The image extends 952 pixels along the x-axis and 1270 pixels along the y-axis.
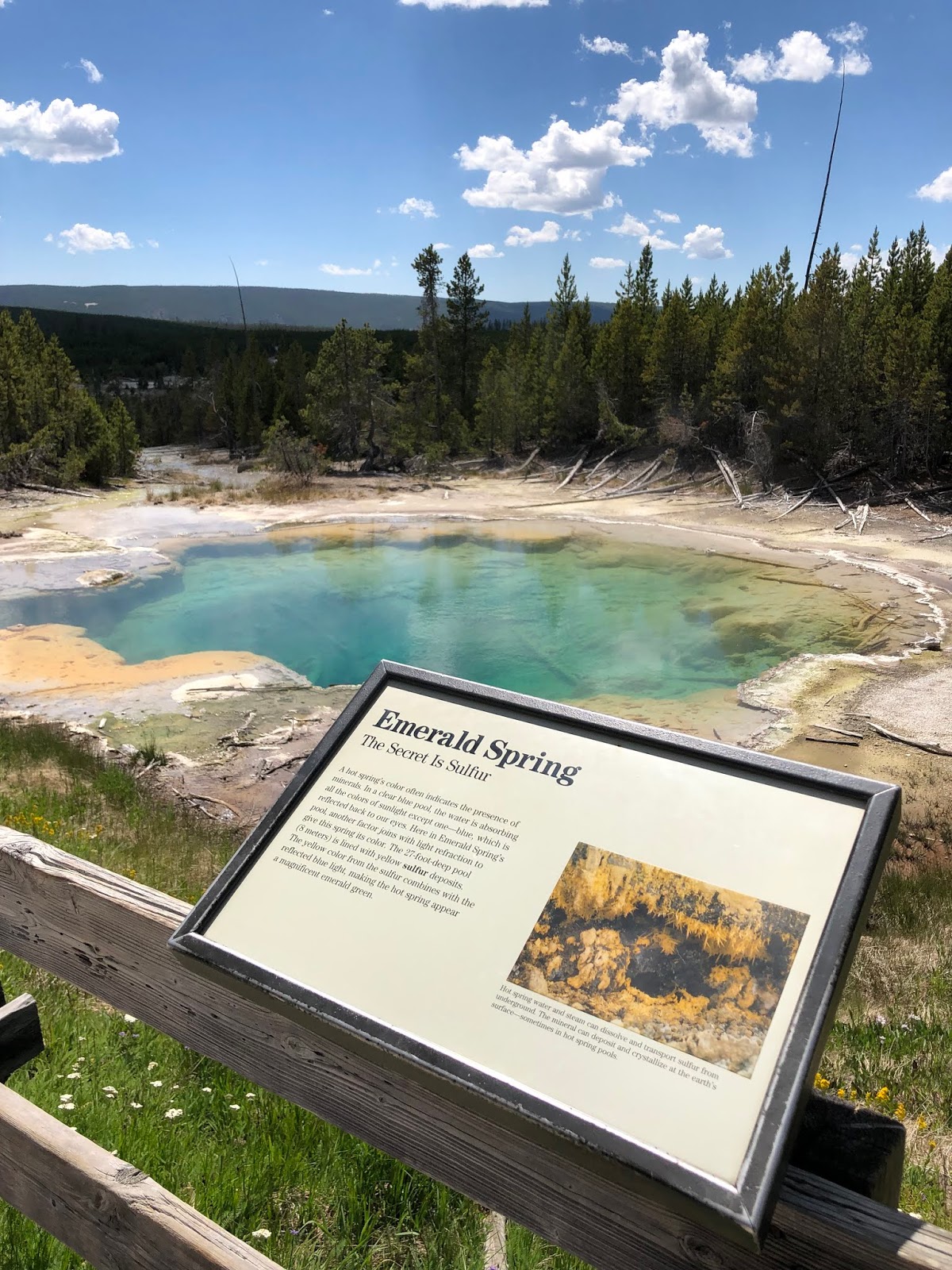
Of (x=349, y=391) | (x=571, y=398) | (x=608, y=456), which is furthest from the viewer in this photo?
(x=571, y=398)

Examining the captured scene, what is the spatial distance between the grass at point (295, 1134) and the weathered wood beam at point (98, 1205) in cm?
43

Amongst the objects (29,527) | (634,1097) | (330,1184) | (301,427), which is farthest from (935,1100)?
(301,427)

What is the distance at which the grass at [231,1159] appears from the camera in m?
2.13

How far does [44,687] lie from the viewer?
1091 centimetres

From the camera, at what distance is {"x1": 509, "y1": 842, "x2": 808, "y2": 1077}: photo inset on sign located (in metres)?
1.47

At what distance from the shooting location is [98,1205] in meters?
1.65

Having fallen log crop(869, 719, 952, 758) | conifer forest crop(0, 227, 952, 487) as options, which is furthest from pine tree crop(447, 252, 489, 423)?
fallen log crop(869, 719, 952, 758)

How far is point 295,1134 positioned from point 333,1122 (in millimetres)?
803

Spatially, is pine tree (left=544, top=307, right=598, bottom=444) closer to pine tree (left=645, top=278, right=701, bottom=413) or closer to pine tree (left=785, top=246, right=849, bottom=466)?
pine tree (left=645, top=278, right=701, bottom=413)

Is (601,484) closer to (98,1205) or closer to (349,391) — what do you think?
(349,391)

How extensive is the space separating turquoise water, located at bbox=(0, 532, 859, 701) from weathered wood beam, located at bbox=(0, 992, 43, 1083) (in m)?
9.34

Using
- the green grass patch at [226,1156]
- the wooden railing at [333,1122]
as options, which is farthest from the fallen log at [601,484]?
the wooden railing at [333,1122]

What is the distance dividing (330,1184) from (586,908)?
1.25 m

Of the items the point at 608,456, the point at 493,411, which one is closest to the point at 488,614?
the point at 608,456
